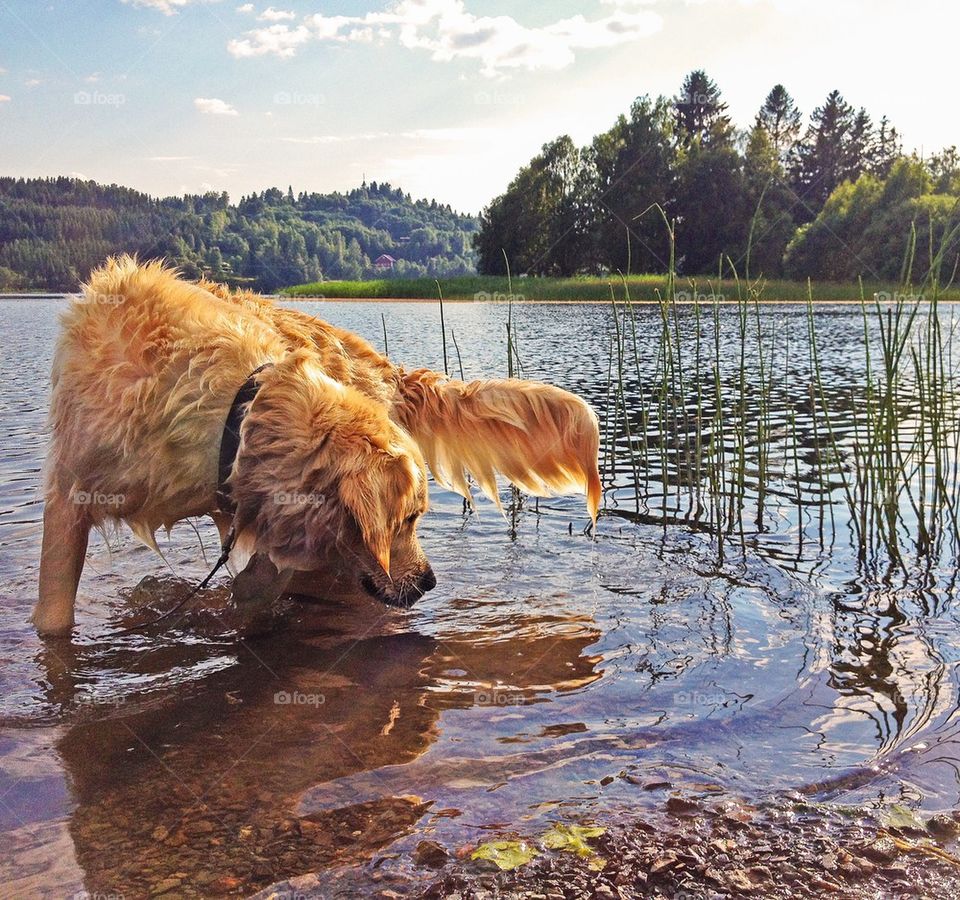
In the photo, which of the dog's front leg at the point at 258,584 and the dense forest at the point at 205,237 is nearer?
the dog's front leg at the point at 258,584

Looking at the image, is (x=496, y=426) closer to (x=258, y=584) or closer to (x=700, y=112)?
(x=258, y=584)

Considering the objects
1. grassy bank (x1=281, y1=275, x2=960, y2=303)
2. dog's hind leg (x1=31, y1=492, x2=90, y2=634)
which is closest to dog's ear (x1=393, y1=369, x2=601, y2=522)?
dog's hind leg (x1=31, y1=492, x2=90, y2=634)

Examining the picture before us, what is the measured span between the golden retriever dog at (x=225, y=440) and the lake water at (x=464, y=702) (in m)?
0.56

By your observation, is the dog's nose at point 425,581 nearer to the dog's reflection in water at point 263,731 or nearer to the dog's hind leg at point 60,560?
the dog's reflection in water at point 263,731

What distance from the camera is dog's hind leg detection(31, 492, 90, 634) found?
4160mm

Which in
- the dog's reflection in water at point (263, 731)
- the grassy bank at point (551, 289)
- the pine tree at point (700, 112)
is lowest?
the dog's reflection in water at point (263, 731)

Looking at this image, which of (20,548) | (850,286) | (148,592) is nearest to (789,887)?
(148,592)

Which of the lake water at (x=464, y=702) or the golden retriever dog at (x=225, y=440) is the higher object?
the golden retriever dog at (x=225, y=440)

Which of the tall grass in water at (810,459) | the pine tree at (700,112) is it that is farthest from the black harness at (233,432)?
the pine tree at (700,112)

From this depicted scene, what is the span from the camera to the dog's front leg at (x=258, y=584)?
15.6 ft

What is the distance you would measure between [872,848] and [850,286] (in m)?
49.7

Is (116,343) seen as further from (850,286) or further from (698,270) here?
(698,270)

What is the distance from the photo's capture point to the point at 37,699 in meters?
4.04

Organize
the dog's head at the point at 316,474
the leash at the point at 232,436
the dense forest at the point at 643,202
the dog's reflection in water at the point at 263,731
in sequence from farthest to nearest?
1. the dense forest at the point at 643,202
2. the leash at the point at 232,436
3. the dog's head at the point at 316,474
4. the dog's reflection in water at the point at 263,731
